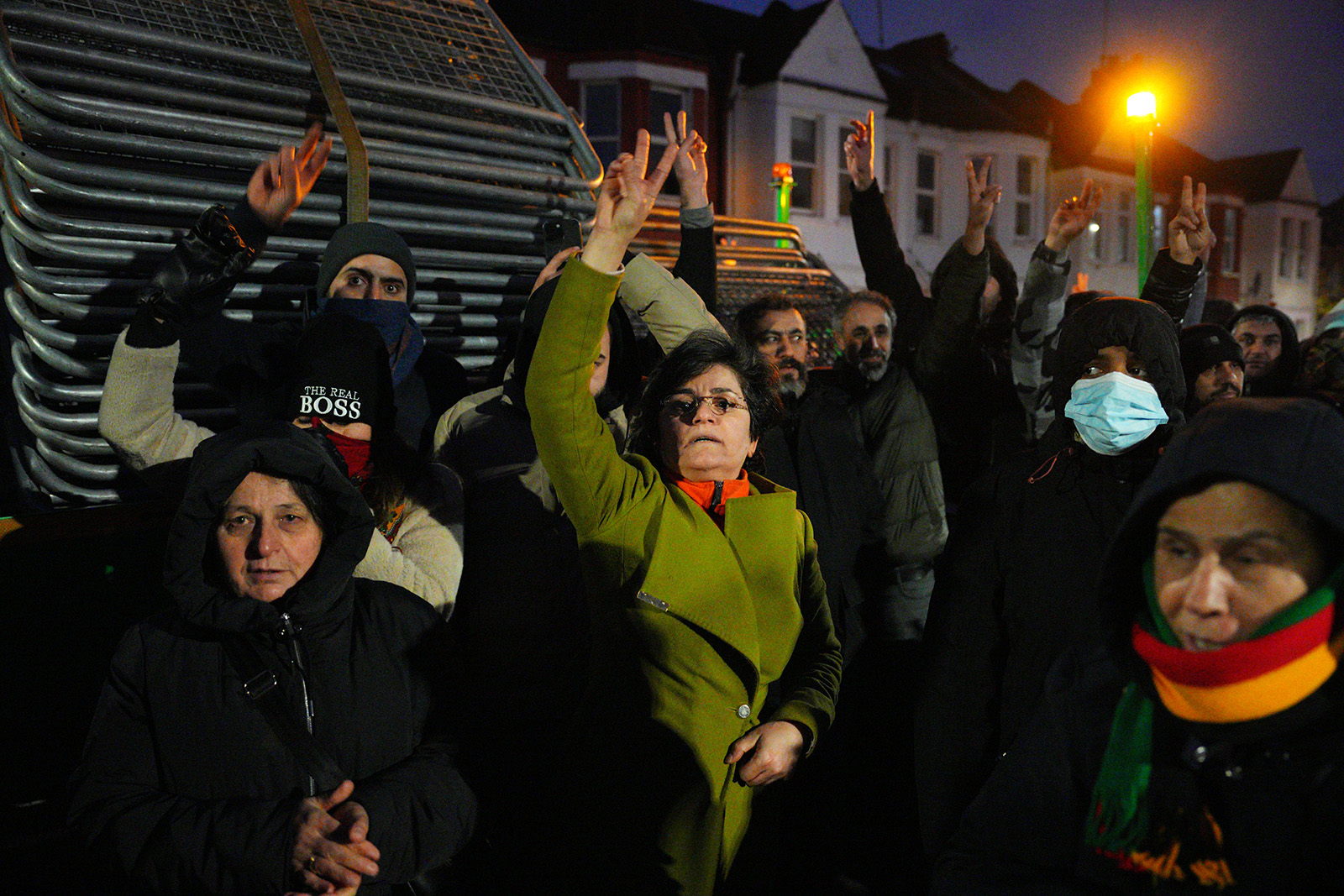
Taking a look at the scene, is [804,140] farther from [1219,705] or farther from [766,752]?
[1219,705]

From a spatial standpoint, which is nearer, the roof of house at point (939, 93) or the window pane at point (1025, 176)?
the roof of house at point (939, 93)

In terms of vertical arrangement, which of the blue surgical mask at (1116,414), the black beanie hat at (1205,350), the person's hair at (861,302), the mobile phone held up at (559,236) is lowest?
the blue surgical mask at (1116,414)

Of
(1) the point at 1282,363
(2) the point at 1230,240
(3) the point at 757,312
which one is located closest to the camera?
(3) the point at 757,312

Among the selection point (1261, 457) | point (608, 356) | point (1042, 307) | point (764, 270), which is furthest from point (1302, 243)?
point (1261, 457)

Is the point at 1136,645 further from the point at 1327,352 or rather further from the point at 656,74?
the point at 656,74

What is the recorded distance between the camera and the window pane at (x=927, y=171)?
70.9 ft

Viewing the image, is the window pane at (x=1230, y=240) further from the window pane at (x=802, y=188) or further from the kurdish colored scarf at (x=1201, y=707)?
the kurdish colored scarf at (x=1201, y=707)

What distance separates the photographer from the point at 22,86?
2.87m

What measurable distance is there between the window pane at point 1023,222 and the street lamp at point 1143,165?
17.6 m

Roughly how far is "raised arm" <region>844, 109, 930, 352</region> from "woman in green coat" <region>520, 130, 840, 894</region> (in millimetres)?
2424

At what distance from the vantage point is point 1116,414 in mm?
2350

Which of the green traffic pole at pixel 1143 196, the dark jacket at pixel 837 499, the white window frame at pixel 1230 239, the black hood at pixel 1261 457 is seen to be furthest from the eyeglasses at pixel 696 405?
the white window frame at pixel 1230 239

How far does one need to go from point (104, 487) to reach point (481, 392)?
4.22ft

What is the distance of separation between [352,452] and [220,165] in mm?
1441
